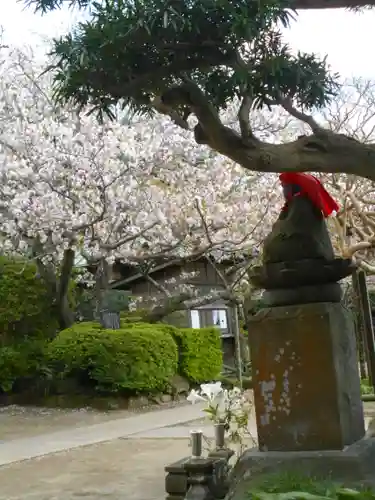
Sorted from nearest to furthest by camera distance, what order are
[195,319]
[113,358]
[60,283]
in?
[113,358] < [60,283] < [195,319]

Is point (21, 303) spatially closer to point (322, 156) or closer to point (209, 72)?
point (209, 72)

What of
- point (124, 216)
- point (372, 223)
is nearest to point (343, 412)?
point (372, 223)

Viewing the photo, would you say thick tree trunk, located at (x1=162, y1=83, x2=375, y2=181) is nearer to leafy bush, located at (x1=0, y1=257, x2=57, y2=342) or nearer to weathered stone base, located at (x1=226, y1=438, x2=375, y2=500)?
weathered stone base, located at (x1=226, y1=438, x2=375, y2=500)

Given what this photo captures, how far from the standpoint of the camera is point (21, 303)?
1570cm

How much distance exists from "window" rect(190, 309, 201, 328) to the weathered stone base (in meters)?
16.7

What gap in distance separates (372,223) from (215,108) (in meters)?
8.17

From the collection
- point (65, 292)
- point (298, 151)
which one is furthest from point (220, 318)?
point (298, 151)

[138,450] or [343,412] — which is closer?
[343,412]

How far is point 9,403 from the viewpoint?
15461 millimetres

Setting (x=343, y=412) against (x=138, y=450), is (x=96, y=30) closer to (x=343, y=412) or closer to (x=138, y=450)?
(x=343, y=412)

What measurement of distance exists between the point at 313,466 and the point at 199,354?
42.3 feet

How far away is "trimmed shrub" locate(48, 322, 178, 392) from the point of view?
14.7 meters

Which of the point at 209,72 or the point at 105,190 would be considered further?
the point at 105,190

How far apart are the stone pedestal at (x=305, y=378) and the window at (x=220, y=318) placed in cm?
1735
